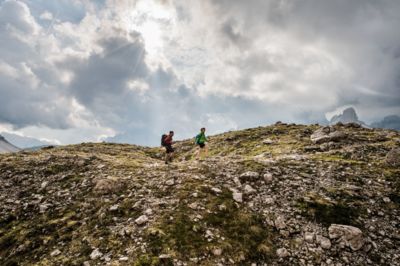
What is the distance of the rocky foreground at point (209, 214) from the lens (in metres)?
10.1

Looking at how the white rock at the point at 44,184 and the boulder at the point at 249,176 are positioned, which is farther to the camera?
the white rock at the point at 44,184

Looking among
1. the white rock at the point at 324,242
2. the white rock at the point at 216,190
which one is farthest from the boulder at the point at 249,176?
the white rock at the point at 324,242

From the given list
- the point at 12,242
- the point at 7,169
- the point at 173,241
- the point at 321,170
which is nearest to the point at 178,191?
the point at 173,241

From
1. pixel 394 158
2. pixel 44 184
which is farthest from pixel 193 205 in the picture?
pixel 394 158

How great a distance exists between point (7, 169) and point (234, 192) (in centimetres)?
1755

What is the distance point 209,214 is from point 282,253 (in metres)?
3.45

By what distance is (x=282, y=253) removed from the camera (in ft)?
33.4

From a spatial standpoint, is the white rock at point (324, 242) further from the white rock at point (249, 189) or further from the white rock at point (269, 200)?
the white rock at point (249, 189)

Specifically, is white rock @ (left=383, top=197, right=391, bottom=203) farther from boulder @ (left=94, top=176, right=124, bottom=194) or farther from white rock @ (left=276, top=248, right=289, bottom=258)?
boulder @ (left=94, top=176, right=124, bottom=194)

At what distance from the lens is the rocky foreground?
1009 centimetres

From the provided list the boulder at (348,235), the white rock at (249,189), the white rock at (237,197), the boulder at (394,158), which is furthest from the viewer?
the boulder at (394,158)

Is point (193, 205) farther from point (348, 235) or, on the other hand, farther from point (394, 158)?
point (394, 158)

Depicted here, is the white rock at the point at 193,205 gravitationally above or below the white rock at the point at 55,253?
above

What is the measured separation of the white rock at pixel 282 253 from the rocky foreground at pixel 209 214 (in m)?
0.04
